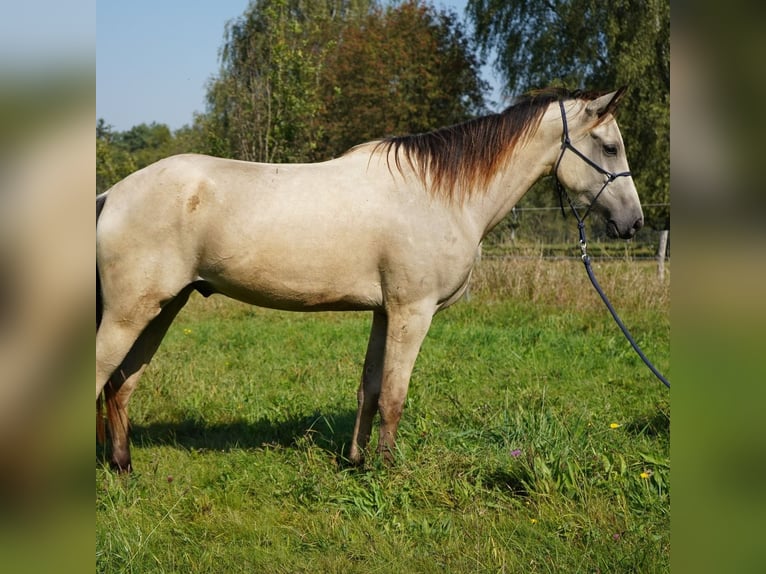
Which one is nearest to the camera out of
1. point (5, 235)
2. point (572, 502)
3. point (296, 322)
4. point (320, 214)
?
point (5, 235)

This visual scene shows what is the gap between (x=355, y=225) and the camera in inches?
148

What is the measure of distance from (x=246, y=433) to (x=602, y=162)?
2.94 metres

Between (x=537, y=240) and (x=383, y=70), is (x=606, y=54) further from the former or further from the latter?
(x=537, y=240)

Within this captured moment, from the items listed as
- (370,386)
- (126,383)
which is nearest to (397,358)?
(370,386)

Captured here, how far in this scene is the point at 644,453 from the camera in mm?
3846

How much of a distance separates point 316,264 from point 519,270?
6.79 metres

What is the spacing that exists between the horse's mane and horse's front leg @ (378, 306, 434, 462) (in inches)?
28.1

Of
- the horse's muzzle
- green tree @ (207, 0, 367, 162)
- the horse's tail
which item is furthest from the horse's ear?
green tree @ (207, 0, 367, 162)

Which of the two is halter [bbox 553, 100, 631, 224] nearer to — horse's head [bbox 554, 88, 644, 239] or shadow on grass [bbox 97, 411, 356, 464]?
horse's head [bbox 554, 88, 644, 239]

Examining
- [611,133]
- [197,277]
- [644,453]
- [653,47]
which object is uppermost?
[653,47]

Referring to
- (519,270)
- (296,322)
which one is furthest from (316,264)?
(519,270)

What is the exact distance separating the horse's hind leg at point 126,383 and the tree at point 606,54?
16.3 meters

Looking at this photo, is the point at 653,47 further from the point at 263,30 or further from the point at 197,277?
the point at 197,277

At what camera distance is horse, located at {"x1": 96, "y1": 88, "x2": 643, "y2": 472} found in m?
3.61
